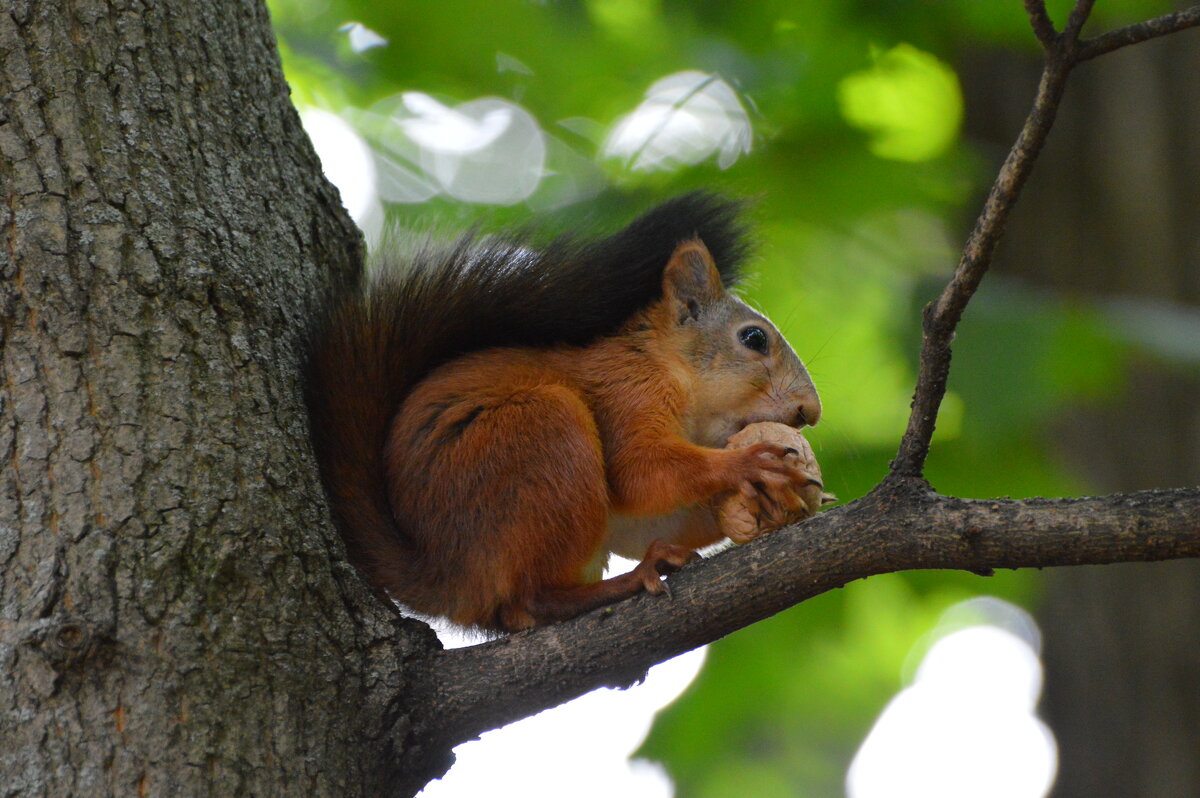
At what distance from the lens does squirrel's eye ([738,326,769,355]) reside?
2057mm

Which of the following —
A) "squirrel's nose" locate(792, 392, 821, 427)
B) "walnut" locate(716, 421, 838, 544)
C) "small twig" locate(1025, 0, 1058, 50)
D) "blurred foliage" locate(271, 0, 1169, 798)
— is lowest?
"walnut" locate(716, 421, 838, 544)

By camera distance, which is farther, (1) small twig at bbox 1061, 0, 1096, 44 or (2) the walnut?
(2) the walnut

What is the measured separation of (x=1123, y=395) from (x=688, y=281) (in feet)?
6.09

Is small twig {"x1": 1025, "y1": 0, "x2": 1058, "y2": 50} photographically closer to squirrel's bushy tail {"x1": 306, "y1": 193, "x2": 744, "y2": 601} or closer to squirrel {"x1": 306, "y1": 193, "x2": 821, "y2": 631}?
squirrel {"x1": 306, "y1": 193, "x2": 821, "y2": 631}

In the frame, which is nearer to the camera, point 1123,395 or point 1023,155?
point 1023,155

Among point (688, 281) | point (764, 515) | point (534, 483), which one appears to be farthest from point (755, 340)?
point (534, 483)

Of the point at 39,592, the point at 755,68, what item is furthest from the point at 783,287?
the point at 39,592

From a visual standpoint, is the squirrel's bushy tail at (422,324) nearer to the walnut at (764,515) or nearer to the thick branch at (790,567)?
the thick branch at (790,567)

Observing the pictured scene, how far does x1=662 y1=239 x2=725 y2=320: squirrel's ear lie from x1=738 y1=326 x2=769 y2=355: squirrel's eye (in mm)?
100

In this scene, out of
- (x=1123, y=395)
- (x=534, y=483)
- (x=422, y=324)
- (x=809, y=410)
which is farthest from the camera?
(x=1123, y=395)

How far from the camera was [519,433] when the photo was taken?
160 centimetres

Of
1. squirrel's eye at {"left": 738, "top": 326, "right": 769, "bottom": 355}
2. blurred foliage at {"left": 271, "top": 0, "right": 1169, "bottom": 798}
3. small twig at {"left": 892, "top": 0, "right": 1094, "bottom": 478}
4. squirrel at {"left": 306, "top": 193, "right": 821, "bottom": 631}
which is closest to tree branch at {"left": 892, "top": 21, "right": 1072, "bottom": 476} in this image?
small twig at {"left": 892, "top": 0, "right": 1094, "bottom": 478}

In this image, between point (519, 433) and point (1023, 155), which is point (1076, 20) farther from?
point (519, 433)

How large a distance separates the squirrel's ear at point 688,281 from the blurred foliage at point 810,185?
0.30 metres
